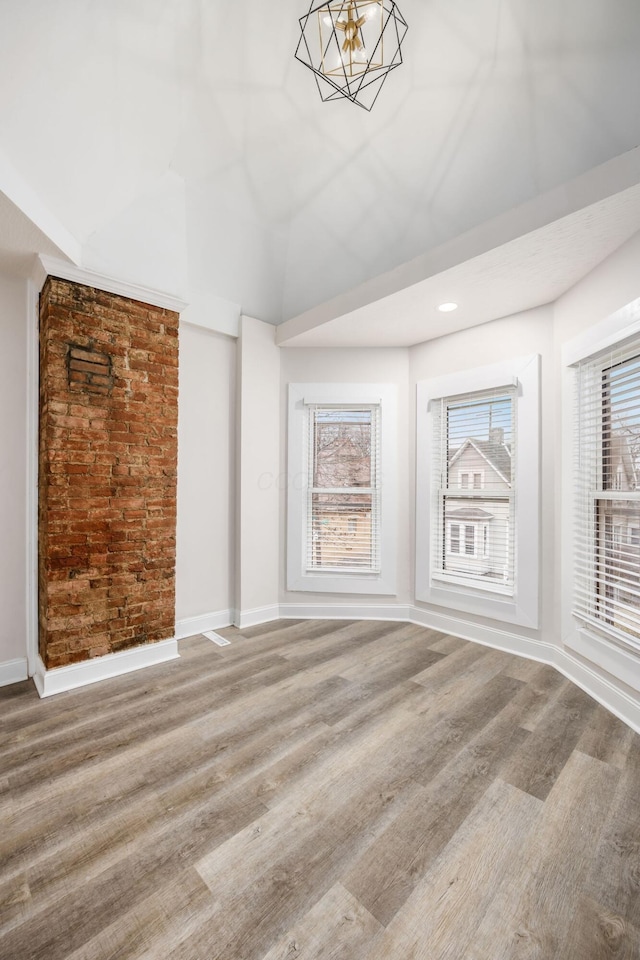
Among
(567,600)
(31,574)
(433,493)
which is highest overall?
(433,493)

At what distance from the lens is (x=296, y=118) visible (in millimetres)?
2637

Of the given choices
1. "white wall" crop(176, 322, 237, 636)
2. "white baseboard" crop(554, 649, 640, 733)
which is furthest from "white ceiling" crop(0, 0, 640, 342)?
"white baseboard" crop(554, 649, 640, 733)

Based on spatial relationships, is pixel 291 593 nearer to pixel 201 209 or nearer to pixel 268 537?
pixel 268 537

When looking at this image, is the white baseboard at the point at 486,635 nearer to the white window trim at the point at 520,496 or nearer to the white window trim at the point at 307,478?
the white window trim at the point at 520,496

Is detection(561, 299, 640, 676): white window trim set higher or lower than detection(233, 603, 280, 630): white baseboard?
higher

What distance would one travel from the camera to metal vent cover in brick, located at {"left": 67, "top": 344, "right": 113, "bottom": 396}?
2559 millimetres

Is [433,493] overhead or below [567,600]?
overhead

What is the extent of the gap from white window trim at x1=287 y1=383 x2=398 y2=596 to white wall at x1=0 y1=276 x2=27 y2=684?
6.47 feet

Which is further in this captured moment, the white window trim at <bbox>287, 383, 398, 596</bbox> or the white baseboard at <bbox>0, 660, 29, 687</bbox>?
the white window trim at <bbox>287, 383, 398, 596</bbox>

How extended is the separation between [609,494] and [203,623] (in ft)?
9.83

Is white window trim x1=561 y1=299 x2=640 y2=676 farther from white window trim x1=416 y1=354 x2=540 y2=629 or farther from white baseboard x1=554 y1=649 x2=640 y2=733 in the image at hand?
white window trim x1=416 y1=354 x2=540 y2=629

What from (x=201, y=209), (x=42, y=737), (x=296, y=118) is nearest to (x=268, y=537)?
(x=42, y=737)

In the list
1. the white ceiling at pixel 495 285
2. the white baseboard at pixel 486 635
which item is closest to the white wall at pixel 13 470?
the white ceiling at pixel 495 285

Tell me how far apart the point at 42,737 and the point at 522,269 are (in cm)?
355
